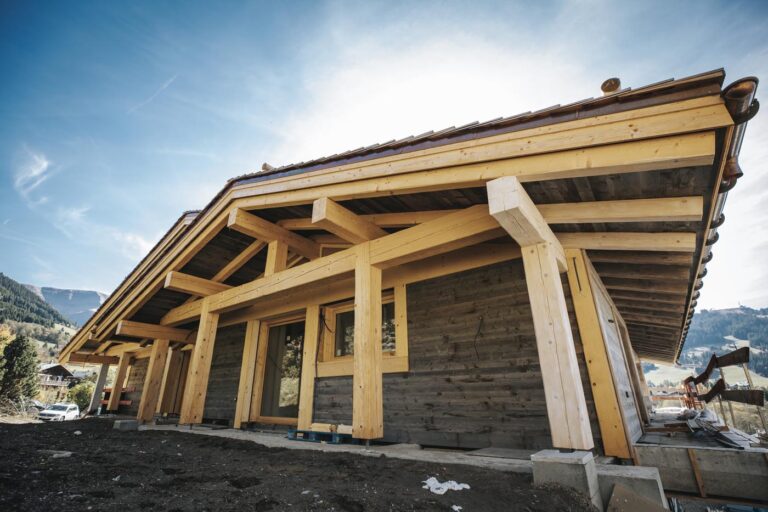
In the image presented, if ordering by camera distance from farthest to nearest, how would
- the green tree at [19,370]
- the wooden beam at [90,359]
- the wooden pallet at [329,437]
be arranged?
the green tree at [19,370] < the wooden beam at [90,359] < the wooden pallet at [329,437]

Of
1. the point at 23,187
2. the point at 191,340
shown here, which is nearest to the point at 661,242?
the point at 191,340

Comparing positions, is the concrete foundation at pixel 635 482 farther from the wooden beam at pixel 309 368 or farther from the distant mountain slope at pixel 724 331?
the distant mountain slope at pixel 724 331

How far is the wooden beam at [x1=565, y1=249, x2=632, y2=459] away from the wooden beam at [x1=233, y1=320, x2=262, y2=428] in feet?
18.7

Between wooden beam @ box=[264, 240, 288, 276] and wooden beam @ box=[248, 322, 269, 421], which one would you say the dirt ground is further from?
wooden beam @ box=[248, 322, 269, 421]

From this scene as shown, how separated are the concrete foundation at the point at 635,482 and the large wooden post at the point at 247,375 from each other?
595 centimetres

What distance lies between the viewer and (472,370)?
411cm

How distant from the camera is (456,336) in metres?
4.36

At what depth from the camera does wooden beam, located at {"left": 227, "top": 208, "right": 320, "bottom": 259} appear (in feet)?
16.6

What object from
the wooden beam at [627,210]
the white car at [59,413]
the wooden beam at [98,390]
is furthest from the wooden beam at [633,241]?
the white car at [59,413]

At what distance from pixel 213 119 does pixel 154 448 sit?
842 inches

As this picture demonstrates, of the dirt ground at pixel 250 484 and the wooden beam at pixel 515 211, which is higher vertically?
the wooden beam at pixel 515 211

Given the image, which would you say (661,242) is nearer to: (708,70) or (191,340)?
(708,70)

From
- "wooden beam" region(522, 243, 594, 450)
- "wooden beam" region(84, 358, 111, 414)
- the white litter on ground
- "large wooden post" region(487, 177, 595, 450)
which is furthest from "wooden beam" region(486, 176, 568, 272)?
"wooden beam" region(84, 358, 111, 414)

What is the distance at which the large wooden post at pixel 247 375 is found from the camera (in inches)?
247
